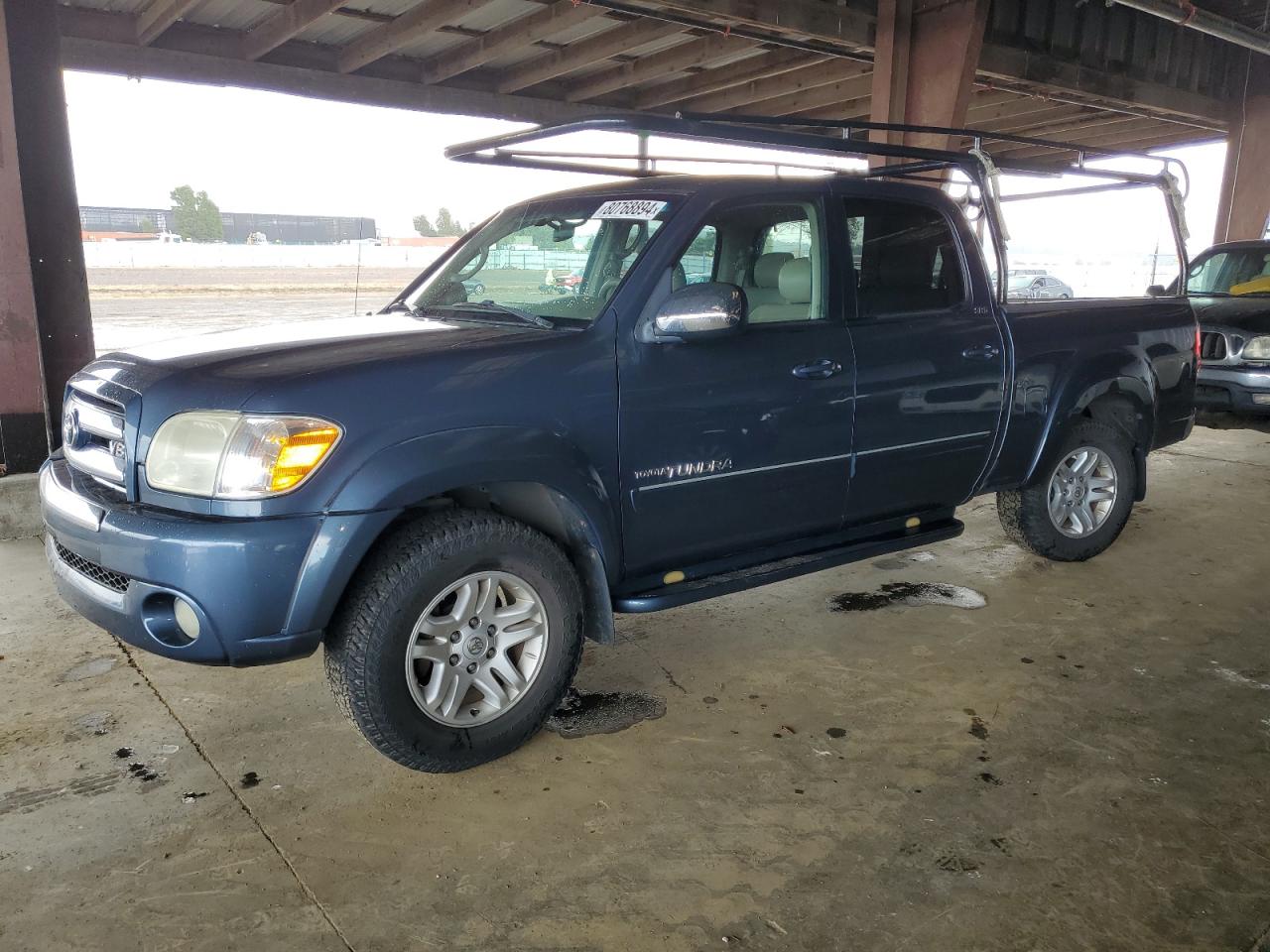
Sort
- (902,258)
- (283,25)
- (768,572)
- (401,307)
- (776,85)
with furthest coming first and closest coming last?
(776,85), (283,25), (902,258), (401,307), (768,572)

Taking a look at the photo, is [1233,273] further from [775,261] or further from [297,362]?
[297,362]

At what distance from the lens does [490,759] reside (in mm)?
2854

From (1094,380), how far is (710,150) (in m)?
2.15

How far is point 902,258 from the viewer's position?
380cm

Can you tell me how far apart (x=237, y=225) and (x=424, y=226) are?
6.86 metres

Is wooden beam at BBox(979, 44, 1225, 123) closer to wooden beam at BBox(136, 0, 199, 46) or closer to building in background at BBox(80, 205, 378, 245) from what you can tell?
building in background at BBox(80, 205, 378, 245)

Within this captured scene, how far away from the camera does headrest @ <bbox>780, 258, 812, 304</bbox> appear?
138 inches

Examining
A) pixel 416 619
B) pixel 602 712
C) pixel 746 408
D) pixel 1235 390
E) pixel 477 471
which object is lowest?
pixel 602 712

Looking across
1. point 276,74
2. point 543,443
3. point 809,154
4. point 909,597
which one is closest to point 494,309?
point 543,443

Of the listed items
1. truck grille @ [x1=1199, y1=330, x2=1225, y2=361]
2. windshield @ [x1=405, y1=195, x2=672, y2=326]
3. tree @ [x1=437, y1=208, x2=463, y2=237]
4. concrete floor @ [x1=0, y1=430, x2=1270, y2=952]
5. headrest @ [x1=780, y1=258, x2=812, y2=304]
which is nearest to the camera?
concrete floor @ [x1=0, y1=430, x2=1270, y2=952]

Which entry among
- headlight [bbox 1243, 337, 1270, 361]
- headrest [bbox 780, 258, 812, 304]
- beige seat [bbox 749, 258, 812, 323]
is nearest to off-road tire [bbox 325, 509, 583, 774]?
beige seat [bbox 749, 258, 812, 323]

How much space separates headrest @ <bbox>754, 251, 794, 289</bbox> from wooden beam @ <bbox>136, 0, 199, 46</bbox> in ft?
16.4

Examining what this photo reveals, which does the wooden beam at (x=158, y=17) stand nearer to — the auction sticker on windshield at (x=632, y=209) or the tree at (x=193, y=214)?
the tree at (x=193, y=214)

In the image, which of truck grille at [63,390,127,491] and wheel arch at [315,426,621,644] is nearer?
wheel arch at [315,426,621,644]
